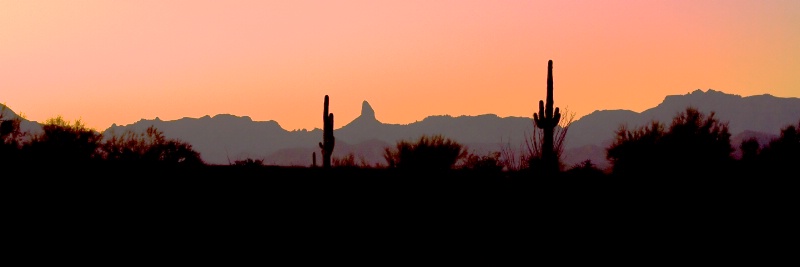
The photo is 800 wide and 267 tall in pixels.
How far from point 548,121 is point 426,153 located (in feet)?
40.8

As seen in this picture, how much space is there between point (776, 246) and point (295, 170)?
7.33 metres

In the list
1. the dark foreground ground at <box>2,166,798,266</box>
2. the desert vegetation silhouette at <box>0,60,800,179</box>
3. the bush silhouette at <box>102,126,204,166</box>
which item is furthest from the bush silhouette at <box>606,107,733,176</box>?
the dark foreground ground at <box>2,166,798,266</box>

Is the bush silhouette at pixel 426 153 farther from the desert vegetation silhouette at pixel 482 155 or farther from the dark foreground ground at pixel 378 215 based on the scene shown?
the dark foreground ground at pixel 378 215

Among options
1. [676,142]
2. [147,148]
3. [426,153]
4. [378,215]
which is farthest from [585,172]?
[676,142]

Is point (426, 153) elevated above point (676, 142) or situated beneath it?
situated beneath

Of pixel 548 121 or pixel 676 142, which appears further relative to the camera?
pixel 676 142

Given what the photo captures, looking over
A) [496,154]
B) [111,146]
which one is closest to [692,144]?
[496,154]

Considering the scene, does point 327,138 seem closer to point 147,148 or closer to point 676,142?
point 147,148

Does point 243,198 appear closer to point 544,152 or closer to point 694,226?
point 694,226

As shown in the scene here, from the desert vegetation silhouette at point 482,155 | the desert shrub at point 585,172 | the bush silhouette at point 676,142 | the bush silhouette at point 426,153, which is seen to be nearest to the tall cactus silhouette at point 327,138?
the desert vegetation silhouette at point 482,155

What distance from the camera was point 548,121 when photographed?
21.9 m

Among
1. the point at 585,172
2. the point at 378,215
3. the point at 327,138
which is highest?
the point at 327,138

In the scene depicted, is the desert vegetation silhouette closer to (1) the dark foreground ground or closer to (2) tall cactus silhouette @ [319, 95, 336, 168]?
(2) tall cactus silhouette @ [319, 95, 336, 168]

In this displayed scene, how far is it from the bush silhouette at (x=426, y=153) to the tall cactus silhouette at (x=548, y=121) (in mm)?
10449
